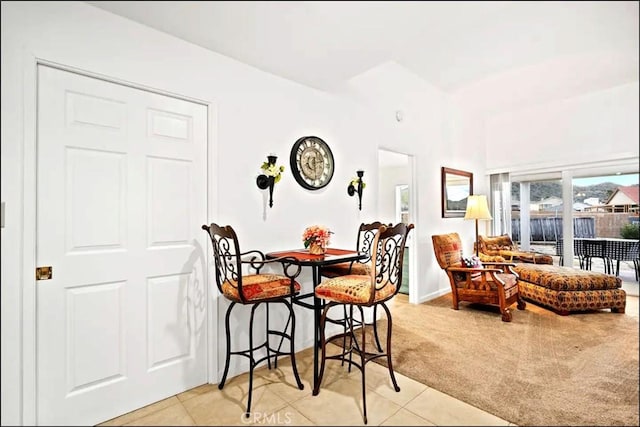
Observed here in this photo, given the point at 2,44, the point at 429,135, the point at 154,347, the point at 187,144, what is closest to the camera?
the point at 2,44

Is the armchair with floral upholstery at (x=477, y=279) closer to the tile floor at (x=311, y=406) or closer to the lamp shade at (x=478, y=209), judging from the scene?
the lamp shade at (x=478, y=209)

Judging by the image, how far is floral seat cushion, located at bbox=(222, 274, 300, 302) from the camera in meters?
2.04

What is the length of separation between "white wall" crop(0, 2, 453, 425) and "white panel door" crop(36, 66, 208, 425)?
3.4 inches

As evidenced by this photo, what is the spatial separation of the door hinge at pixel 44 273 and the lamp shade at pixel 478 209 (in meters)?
4.79

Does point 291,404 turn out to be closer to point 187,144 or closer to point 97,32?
point 187,144

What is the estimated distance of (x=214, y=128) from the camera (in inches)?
92.8

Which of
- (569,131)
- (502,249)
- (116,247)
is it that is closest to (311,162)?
(116,247)

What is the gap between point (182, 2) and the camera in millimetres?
1814

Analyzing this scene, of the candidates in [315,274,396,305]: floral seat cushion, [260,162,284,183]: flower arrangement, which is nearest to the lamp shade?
[315,274,396,305]: floral seat cushion

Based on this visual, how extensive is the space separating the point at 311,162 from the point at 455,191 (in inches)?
117

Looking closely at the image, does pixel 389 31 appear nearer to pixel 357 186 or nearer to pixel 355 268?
pixel 357 186

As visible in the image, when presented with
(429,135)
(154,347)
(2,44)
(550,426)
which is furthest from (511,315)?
(2,44)

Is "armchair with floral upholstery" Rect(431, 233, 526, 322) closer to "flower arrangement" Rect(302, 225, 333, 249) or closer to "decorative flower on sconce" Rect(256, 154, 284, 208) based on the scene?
"flower arrangement" Rect(302, 225, 333, 249)

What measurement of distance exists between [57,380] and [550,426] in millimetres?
2789
